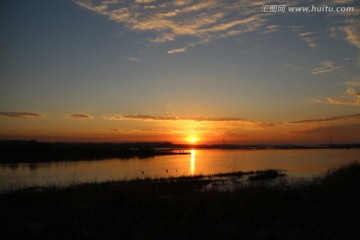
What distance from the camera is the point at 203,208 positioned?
Answer: 12.0 metres

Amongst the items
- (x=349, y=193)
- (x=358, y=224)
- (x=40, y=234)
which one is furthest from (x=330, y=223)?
(x=40, y=234)

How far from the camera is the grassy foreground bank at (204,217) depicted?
8.20 m

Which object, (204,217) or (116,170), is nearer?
(204,217)

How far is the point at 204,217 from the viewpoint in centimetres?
1084

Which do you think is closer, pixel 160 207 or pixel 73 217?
pixel 73 217

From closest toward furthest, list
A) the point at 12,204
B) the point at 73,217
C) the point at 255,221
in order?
the point at 255,221 → the point at 73,217 → the point at 12,204

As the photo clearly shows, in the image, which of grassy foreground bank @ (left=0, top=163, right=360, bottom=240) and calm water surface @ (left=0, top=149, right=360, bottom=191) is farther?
calm water surface @ (left=0, top=149, right=360, bottom=191)

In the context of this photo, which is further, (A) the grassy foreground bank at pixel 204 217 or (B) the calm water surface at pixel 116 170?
(B) the calm water surface at pixel 116 170

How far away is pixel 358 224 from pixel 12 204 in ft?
49.1

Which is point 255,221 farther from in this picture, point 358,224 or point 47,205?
point 47,205

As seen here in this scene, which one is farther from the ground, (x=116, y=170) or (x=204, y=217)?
(x=204, y=217)

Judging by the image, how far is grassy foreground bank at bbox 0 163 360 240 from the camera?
820 centimetres

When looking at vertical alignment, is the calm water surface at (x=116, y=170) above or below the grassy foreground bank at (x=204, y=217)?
below

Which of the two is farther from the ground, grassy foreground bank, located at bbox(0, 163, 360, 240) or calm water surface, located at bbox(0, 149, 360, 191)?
grassy foreground bank, located at bbox(0, 163, 360, 240)
